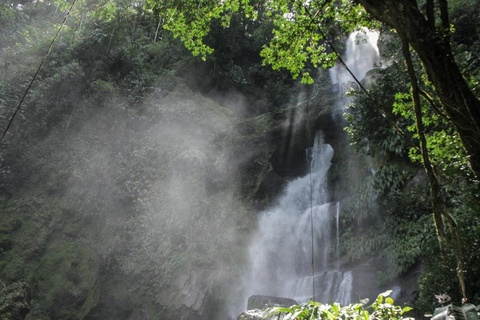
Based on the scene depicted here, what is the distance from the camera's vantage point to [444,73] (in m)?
2.56

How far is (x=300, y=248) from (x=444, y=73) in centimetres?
1084

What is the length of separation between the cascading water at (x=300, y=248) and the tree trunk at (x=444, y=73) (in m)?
Answer: 7.83

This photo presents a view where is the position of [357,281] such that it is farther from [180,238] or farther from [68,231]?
[68,231]

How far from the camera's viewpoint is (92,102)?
1561 cm

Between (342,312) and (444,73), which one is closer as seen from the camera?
(342,312)

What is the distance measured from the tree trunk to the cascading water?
7831 mm

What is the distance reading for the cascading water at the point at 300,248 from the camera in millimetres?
10750

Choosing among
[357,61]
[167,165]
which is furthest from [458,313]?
[357,61]

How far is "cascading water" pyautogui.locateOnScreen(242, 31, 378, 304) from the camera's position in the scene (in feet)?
35.3

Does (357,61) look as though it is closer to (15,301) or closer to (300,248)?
(300,248)

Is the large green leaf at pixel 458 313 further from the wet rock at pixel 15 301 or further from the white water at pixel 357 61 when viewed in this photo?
the white water at pixel 357 61

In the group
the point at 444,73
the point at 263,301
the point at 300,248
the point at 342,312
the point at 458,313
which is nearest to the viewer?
the point at 458,313

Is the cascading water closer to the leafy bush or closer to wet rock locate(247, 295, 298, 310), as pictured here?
wet rock locate(247, 295, 298, 310)

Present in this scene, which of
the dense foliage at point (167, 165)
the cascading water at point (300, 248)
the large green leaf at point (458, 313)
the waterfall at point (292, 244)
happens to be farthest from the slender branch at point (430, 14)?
the waterfall at point (292, 244)
